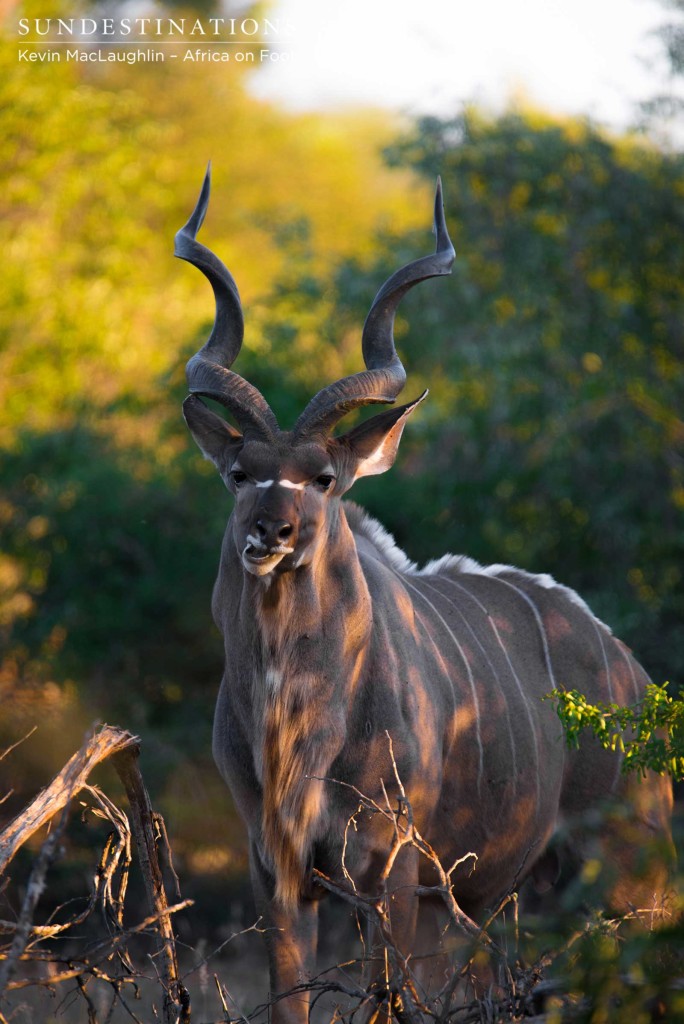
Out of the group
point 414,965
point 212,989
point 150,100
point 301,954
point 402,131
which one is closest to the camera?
point 301,954

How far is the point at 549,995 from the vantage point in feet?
7.25

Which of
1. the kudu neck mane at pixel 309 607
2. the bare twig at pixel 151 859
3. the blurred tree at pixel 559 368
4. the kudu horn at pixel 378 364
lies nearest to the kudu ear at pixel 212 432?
the kudu horn at pixel 378 364

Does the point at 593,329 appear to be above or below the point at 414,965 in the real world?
above

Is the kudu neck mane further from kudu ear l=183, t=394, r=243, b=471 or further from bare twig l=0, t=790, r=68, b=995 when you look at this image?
bare twig l=0, t=790, r=68, b=995

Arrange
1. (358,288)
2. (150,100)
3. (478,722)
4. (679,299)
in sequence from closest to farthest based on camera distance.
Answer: (478,722) → (679,299) → (358,288) → (150,100)

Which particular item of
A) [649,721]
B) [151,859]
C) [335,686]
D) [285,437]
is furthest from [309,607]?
[649,721]

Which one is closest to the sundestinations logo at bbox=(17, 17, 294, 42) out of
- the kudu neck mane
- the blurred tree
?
the blurred tree

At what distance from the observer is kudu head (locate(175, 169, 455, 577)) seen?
9.78 ft

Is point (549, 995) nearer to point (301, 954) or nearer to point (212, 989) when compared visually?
point (301, 954)

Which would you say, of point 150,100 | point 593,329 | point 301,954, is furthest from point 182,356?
point 150,100

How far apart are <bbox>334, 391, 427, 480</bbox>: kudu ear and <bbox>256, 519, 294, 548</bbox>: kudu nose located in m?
0.42

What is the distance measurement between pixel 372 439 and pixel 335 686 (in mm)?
601

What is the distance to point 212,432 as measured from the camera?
131 inches

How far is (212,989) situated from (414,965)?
201 cm
